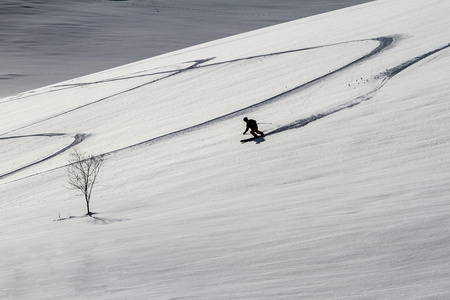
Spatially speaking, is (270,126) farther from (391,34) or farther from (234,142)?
(391,34)

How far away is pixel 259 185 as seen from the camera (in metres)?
11.0

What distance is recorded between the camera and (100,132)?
2088cm

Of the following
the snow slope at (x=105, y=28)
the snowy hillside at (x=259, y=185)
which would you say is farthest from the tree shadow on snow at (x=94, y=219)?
the snow slope at (x=105, y=28)

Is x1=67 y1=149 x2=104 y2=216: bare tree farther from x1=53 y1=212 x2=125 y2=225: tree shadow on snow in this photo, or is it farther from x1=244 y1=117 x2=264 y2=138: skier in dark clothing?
x1=244 y1=117 x2=264 y2=138: skier in dark clothing

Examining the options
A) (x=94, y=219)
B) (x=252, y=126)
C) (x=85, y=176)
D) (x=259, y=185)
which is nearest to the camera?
(x=259, y=185)

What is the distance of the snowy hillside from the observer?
275 inches

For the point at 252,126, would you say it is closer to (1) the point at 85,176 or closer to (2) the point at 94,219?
(1) the point at 85,176

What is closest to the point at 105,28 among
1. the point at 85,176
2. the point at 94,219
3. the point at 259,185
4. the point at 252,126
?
the point at 85,176

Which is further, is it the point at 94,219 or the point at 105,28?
the point at 105,28

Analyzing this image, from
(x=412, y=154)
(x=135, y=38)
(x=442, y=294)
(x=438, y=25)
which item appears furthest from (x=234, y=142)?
(x=135, y=38)

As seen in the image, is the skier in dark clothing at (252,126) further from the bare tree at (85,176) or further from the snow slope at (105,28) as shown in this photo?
the snow slope at (105,28)

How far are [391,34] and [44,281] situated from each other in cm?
1925

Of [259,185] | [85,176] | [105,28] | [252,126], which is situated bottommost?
[259,185]

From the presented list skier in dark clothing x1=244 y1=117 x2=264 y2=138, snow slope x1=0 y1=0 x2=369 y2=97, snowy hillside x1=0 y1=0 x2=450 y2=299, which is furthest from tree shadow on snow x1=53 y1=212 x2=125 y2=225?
snow slope x1=0 y1=0 x2=369 y2=97
